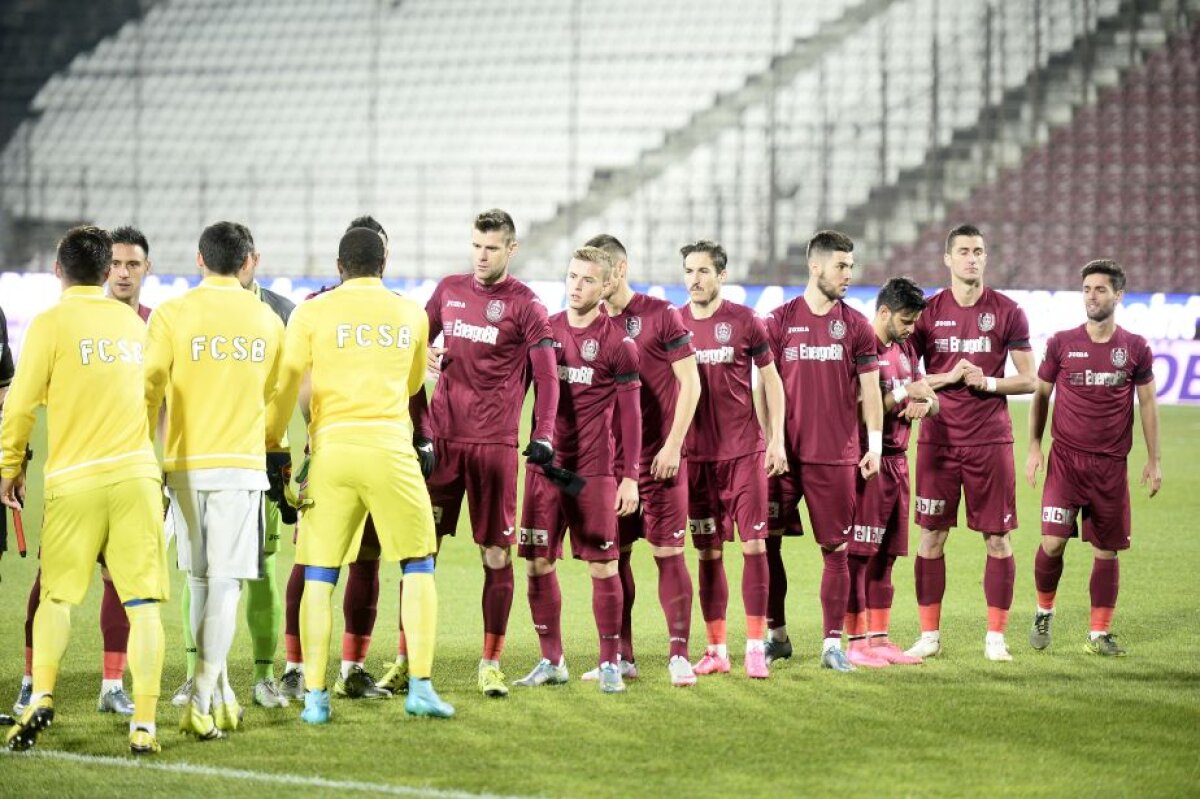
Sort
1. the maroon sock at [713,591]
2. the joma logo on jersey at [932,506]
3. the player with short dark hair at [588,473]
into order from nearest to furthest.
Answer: the player with short dark hair at [588,473], the maroon sock at [713,591], the joma logo on jersey at [932,506]

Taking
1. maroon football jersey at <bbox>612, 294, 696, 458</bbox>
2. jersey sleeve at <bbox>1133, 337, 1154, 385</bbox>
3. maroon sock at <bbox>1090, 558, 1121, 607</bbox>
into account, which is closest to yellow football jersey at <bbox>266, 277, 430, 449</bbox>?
maroon football jersey at <bbox>612, 294, 696, 458</bbox>

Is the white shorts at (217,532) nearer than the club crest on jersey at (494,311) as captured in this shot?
Yes

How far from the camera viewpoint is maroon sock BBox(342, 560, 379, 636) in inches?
285

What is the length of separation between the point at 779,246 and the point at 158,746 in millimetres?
22276

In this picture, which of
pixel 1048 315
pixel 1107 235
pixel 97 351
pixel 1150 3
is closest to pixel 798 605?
pixel 97 351

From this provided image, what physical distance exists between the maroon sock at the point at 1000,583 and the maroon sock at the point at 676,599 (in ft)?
5.69

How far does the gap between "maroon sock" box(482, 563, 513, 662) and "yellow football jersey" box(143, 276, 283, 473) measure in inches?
57.8

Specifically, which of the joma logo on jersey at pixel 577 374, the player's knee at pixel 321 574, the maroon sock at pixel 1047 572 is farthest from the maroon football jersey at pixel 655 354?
the maroon sock at pixel 1047 572

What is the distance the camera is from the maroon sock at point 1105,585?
852 centimetres

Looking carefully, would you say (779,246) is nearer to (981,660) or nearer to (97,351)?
(981,660)

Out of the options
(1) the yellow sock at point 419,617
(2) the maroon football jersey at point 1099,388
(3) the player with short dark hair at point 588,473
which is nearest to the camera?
(1) the yellow sock at point 419,617

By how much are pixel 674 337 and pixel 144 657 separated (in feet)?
9.45

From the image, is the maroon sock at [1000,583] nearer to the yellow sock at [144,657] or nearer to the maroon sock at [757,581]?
the maroon sock at [757,581]

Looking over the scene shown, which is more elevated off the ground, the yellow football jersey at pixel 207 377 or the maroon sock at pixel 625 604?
the yellow football jersey at pixel 207 377
